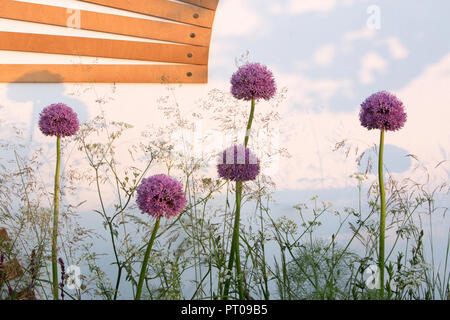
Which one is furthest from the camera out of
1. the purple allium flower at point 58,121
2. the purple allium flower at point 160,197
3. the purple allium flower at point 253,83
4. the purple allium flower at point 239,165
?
the purple allium flower at point 58,121

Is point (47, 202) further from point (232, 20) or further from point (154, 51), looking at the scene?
point (232, 20)

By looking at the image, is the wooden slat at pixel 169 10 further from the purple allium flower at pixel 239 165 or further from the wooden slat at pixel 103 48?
the purple allium flower at pixel 239 165

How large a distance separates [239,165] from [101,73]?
1202mm

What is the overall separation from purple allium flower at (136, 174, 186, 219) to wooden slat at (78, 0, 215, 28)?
1285mm

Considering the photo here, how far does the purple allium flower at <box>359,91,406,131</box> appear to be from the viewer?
1701mm

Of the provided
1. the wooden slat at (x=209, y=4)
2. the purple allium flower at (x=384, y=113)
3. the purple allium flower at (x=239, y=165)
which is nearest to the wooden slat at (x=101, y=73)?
the wooden slat at (x=209, y=4)

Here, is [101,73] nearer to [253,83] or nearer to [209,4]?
[209,4]

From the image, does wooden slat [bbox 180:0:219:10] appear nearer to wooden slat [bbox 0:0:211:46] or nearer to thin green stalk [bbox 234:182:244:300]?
wooden slat [bbox 0:0:211:46]

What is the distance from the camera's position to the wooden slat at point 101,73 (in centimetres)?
250

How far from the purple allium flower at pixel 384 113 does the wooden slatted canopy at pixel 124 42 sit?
1009 mm

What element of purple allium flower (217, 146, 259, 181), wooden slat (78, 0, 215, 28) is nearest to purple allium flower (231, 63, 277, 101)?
purple allium flower (217, 146, 259, 181)

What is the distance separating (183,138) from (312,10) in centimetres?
96

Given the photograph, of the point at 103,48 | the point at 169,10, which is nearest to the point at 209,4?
the point at 169,10

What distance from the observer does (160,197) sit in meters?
1.46
